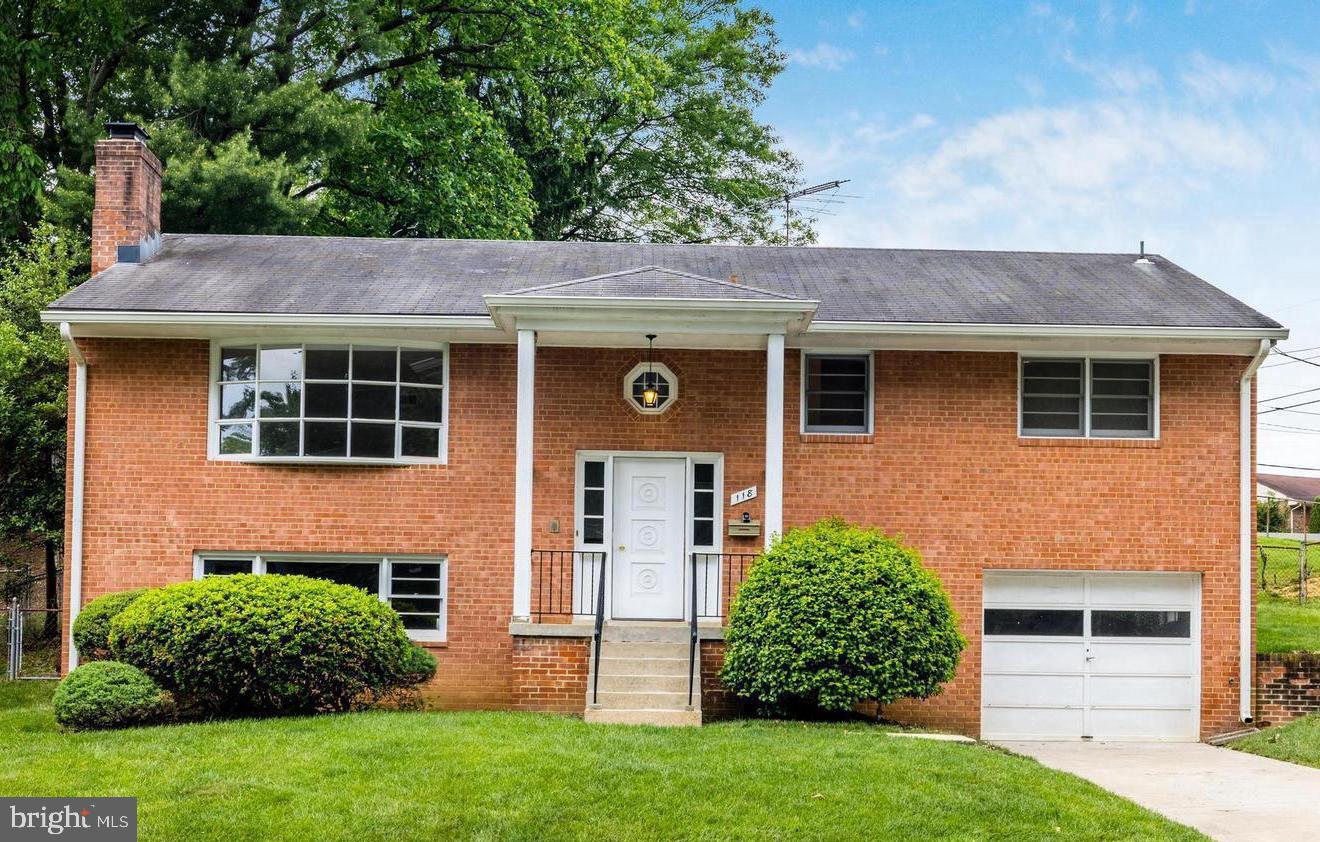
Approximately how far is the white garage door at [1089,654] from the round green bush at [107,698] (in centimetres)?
876

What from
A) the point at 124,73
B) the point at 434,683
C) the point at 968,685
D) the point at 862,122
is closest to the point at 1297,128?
the point at 862,122

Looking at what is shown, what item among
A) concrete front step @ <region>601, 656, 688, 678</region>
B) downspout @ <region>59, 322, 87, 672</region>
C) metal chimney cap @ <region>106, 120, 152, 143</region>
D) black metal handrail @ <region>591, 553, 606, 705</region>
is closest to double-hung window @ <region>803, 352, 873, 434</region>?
black metal handrail @ <region>591, 553, 606, 705</region>

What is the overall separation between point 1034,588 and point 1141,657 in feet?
4.76

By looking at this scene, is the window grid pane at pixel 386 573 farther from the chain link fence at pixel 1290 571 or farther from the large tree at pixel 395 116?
the chain link fence at pixel 1290 571

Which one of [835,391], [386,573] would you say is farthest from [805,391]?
[386,573]

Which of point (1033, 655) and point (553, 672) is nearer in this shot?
point (553, 672)

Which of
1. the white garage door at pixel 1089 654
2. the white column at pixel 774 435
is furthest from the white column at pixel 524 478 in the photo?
the white garage door at pixel 1089 654

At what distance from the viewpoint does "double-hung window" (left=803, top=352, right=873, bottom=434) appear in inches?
519

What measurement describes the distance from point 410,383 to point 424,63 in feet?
40.0

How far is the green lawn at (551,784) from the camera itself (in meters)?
7.05

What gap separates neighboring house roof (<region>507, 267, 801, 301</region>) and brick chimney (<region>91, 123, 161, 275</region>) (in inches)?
220

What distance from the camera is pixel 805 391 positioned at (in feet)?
43.1

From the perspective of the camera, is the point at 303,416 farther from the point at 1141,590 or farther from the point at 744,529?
the point at 1141,590

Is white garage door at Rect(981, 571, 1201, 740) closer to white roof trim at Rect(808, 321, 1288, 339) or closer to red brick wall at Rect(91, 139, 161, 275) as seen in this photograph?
white roof trim at Rect(808, 321, 1288, 339)
